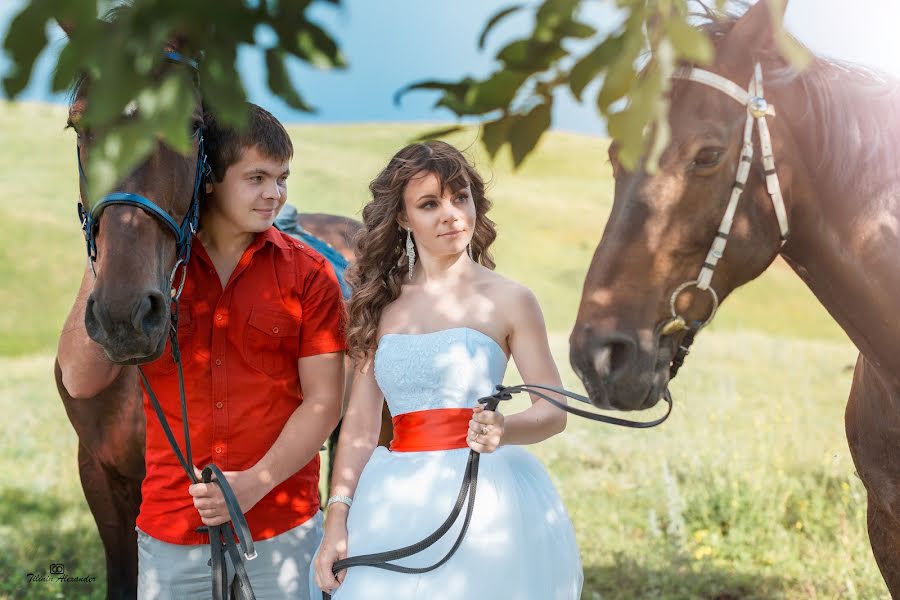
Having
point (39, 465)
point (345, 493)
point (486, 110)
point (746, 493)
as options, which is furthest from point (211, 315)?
point (39, 465)

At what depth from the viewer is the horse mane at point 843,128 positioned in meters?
2.12

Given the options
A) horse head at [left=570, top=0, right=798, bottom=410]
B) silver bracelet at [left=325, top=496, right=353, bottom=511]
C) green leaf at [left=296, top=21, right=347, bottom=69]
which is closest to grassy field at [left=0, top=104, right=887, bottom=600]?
green leaf at [left=296, top=21, right=347, bottom=69]

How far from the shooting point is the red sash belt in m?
2.73

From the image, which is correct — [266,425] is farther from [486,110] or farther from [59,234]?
[59,234]

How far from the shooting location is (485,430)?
96.5 inches

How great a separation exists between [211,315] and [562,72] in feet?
6.47

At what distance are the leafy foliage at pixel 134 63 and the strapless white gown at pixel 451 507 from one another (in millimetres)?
1818

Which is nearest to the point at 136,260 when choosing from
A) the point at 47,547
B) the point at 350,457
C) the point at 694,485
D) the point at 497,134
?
the point at 350,457

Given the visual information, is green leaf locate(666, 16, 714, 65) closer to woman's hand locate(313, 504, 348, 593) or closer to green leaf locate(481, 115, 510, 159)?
green leaf locate(481, 115, 510, 159)

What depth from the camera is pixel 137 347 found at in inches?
91.1

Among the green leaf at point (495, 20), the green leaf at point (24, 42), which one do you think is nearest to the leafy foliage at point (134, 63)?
the green leaf at point (24, 42)

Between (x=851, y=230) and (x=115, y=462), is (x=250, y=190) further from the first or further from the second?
(x=851, y=230)

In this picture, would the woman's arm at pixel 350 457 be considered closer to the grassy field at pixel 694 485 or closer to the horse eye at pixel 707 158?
the grassy field at pixel 694 485

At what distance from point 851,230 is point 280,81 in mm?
1680
